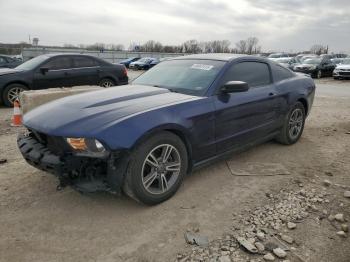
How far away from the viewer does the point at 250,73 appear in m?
4.75

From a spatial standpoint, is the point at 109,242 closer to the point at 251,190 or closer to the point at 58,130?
the point at 58,130

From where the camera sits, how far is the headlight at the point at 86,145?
3.03 metres

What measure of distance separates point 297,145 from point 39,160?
4259 mm

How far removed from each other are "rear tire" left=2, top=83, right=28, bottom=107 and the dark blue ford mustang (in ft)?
19.1

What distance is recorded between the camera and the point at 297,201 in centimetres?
369

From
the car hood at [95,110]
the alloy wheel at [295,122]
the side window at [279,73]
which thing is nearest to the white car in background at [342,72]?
the alloy wheel at [295,122]

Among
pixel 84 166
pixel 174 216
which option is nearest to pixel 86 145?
pixel 84 166

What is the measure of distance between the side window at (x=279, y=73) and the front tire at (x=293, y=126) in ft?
1.68

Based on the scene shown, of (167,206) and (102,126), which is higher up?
(102,126)

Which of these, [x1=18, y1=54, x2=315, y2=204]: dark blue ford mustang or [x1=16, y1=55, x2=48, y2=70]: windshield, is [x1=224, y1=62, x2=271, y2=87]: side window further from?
[x1=16, y1=55, x2=48, y2=70]: windshield

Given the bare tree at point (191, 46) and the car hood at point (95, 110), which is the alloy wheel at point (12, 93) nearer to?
the car hood at point (95, 110)

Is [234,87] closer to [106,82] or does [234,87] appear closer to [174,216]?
[174,216]

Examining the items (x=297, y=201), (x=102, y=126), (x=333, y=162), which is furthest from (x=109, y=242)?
(x=333, y=162)

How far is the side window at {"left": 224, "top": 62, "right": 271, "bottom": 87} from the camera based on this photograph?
4.38 m
